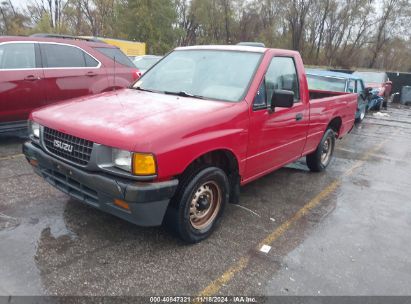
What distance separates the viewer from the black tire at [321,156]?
5980 mm

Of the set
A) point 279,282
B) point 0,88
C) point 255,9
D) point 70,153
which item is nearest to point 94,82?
point 0,88

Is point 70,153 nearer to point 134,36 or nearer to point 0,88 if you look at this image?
point 0,88

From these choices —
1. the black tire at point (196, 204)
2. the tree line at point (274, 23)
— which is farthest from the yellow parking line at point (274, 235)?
the tree line at point (274, 23)

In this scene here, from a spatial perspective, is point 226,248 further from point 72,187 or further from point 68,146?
point 68,146

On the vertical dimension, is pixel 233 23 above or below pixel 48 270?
above

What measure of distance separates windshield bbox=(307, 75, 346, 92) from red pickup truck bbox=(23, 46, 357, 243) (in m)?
5.83

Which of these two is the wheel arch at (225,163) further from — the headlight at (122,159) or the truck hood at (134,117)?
the headlight at (122,159)

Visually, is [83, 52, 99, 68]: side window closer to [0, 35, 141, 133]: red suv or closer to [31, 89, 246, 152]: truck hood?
[0, 35, 141, 133]: red suv

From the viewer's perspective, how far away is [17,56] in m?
6.24

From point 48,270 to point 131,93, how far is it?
6.71ft

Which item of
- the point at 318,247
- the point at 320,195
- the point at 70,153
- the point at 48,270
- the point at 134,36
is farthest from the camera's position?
the point at 134,36

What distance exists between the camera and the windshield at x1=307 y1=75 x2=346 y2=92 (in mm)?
10539

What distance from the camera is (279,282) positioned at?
3154 mm

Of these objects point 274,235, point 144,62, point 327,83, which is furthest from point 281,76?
point 144,62
